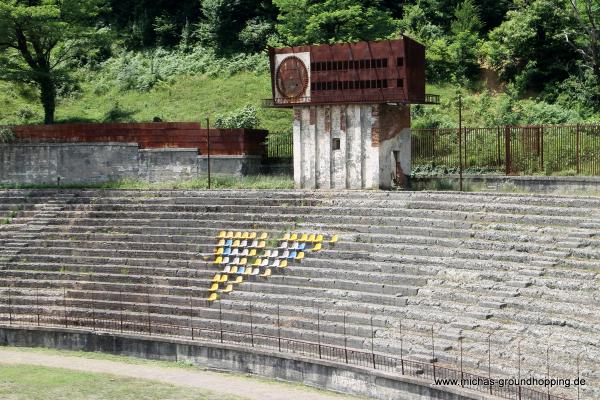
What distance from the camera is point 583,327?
76.7ft

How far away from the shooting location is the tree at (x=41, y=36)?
45719 mm

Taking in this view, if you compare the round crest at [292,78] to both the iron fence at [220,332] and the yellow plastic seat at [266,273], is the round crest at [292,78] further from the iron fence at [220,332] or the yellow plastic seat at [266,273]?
the iron fence at [220,332]

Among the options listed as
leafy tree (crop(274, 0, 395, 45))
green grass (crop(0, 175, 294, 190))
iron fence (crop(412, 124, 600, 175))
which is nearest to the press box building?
green grass (crop(0, 175, 294, 190))

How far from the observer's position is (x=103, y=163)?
1700 inches

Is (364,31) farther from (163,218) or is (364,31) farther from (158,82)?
(163,218)

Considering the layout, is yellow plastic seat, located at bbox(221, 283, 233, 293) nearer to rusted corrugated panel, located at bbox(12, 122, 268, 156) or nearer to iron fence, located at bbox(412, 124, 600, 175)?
rusted corrugated panel, located at bbox(12, 122, 268, 156)

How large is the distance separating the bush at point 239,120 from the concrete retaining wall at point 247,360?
17.5 m

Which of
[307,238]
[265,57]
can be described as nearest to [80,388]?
[307,238]

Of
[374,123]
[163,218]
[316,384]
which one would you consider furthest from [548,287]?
[163,218]

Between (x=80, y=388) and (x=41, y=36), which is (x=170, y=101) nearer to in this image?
(x=41, y=36)

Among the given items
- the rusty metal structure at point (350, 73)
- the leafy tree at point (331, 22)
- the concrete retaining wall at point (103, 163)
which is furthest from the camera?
the leafy tree at point (331, 22)

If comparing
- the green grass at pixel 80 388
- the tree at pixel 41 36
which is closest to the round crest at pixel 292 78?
the tree at pixel 41 36

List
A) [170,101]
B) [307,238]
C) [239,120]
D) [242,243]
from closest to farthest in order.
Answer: [307,238], [242,243], [239,120], [170,101]

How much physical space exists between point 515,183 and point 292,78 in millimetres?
10436
